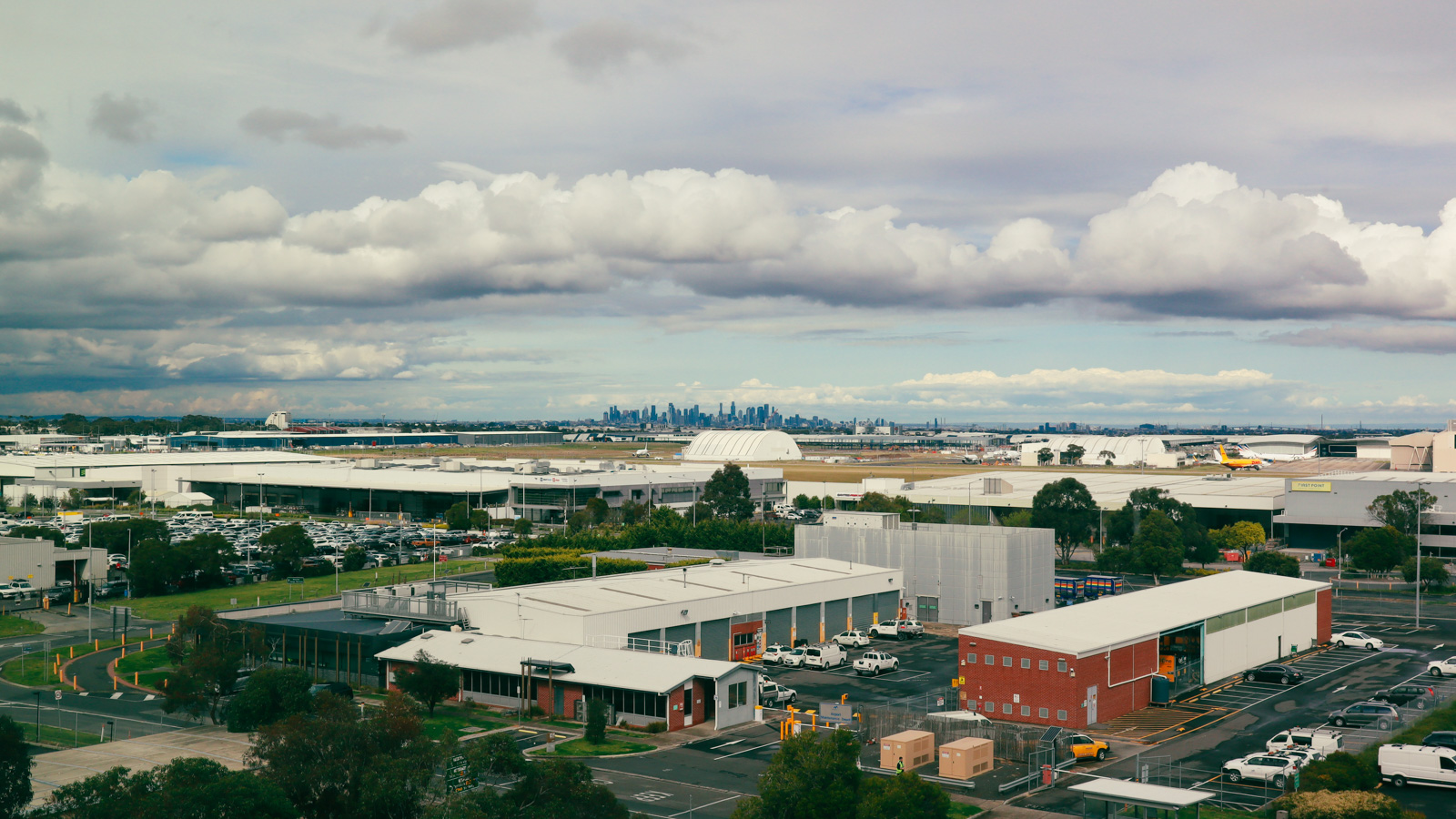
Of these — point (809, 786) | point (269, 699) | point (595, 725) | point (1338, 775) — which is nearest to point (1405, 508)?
point (1338, 775)

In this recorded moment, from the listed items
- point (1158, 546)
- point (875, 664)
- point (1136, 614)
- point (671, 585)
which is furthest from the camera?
point (1158, 546)

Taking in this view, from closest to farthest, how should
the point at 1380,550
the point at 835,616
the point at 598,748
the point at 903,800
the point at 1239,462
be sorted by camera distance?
the point at 903,800 < the point at 598,748 < the point at 835,616 < the point at 1380,550 < the point at 1239,462

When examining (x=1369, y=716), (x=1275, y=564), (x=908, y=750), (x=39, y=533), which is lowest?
(x=1369, y=716)

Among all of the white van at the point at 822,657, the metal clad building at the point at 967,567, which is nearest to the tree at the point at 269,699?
the white van at the point at 822,657

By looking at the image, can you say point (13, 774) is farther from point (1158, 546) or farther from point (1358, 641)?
point (1158, 546)

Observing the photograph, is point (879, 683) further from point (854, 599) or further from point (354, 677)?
point (354, 677)

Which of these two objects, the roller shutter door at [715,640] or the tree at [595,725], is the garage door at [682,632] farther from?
the tree at [595,725]
